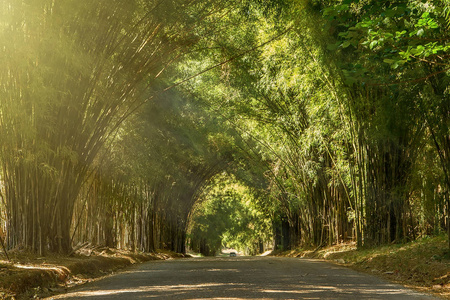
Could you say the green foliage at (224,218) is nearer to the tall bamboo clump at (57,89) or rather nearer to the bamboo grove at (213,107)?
the bamboo grove at (213,107)

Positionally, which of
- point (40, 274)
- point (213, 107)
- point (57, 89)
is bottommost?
point (40, 274)

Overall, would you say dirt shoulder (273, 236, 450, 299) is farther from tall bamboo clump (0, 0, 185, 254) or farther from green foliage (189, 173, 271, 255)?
green foliage (189, 173, 271, 255)

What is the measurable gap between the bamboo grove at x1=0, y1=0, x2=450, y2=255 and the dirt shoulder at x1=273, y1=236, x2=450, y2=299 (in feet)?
2.81

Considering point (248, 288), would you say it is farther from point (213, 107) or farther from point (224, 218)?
point (224, 218)

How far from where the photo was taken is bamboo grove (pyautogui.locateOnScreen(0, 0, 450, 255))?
4.62m

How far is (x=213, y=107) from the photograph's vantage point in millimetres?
13805

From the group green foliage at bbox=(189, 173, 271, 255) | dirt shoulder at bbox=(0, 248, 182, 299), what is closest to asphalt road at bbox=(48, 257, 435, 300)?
dirt shoulder at bbox=(0, 248, 182, 299)

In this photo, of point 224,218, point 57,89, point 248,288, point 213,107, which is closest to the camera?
point 248,288

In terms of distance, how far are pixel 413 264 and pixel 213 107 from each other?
8708 millimetres

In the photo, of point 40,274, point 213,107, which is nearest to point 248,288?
point 40,274

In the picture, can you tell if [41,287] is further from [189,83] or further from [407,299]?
[189,83]

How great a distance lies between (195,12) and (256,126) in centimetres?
752

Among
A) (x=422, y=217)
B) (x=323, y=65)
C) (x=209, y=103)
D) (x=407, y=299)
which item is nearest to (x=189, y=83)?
(x=209, y=103)

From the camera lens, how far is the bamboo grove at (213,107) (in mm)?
4625
